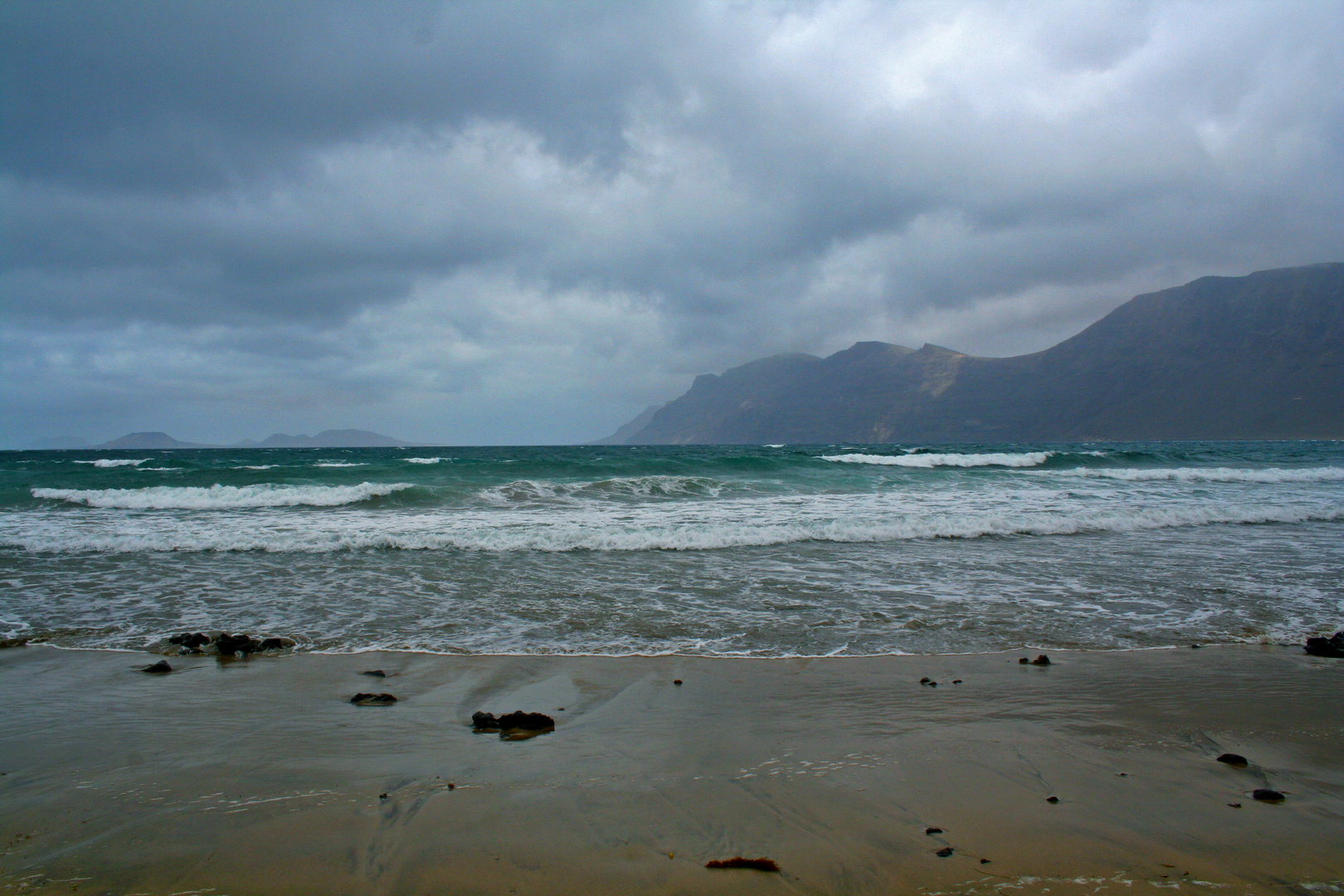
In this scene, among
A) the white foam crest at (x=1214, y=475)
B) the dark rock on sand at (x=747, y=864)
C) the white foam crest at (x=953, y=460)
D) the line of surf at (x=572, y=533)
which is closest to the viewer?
the dark rock on sand at (x=747, y=864)

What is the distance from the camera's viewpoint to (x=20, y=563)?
34.5 feet

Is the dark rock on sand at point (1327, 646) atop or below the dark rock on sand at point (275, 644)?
below

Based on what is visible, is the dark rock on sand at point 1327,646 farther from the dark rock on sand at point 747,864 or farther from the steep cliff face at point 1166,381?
the steep cliff face at point 1166,381

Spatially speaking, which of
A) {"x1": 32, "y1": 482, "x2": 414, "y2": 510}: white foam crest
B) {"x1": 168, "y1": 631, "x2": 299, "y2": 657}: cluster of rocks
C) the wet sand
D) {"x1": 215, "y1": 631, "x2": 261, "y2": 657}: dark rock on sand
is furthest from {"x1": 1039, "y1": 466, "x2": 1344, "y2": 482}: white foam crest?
{"x1": 215, "y1": 631, "x2": 261, "y2": 657}: dark rock on sand

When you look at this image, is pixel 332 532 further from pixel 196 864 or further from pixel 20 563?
pixel 196 864

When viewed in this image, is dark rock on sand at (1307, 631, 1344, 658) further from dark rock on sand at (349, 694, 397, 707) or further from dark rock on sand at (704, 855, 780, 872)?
dark rock on sand at (349, 694, 397, 707)

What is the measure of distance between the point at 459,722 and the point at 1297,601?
9.75 m

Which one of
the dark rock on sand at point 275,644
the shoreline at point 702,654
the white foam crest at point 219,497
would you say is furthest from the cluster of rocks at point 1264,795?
the white foam crest at point 219,497

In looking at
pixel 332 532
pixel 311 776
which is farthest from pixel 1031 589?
pixel 332 532

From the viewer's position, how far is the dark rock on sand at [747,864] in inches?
102

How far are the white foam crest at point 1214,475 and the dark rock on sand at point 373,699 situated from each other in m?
28.3

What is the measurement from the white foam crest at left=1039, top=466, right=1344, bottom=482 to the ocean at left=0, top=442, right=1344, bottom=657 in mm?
3690

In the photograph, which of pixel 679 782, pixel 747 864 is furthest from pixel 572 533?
pixel 747 864

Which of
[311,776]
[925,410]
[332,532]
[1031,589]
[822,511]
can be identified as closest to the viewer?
[311,776]
